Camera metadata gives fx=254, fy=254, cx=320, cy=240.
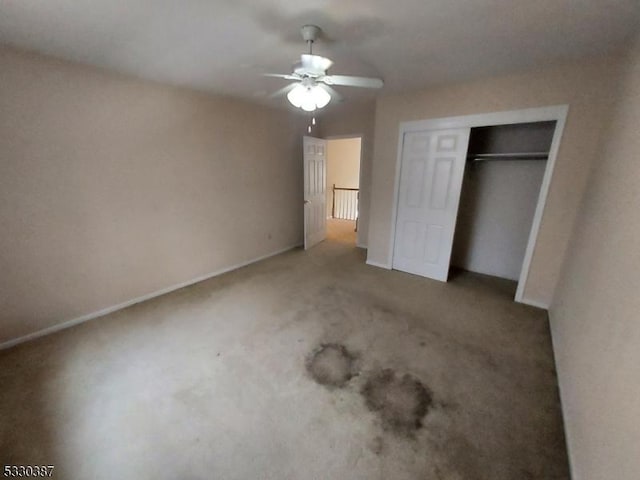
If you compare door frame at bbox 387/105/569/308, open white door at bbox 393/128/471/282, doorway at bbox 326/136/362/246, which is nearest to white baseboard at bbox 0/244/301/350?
open white door at bbox 393/128/471/282

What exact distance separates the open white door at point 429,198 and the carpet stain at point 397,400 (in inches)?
80.7

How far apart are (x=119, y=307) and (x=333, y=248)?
10.7 ft

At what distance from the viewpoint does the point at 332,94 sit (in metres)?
2.07

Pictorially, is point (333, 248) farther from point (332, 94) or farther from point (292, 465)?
point (292, 465)

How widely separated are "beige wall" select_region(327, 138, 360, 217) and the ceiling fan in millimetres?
4740

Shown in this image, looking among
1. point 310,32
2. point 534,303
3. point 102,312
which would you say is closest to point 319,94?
point 310,32

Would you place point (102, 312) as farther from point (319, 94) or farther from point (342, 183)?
point (342, 183)

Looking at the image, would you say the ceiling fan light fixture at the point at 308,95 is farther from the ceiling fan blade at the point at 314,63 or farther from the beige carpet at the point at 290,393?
the beige carpet at the point at 290,393

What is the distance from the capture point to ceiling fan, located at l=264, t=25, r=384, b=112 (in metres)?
1.73

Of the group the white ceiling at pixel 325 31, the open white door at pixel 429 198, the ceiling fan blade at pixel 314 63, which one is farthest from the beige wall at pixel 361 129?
the ceiling fan blade at pixel 314 63

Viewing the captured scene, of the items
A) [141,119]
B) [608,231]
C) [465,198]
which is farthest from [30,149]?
[465,198]

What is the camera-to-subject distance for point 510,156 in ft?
10.4

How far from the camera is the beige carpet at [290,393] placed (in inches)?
53.6

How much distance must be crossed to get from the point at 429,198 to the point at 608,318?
233cm
